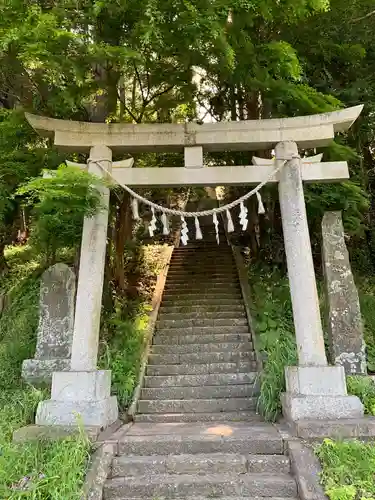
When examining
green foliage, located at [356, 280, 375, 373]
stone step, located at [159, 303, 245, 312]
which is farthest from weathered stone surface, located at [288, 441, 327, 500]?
stone step, located at [159, 303, 245, 312]

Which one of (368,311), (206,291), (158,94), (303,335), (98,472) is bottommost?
(98,472)

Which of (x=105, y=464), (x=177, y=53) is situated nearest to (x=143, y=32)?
(x=177, y=53)

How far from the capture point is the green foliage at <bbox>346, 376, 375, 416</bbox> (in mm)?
5398

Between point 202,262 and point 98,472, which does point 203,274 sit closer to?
point 202,262

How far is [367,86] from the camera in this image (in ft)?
28.6

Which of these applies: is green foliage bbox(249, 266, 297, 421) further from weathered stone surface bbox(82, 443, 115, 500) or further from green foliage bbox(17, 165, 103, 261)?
green foliage bbox(17, 165, 103, 261)

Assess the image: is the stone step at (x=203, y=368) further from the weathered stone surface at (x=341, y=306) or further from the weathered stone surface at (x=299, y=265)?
the weathered stone surface at (x=299, y=265)

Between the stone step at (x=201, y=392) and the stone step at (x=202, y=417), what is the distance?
15.9 inches

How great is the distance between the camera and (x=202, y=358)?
7.44m

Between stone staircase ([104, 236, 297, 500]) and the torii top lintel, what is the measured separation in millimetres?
3651

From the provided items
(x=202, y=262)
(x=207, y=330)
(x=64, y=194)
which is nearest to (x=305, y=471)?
(x=64, y=194)

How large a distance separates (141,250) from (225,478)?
9159 mm

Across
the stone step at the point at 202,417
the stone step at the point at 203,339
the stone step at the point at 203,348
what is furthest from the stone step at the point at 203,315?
the stone step at the point at 202,417

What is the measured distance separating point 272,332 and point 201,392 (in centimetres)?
159
